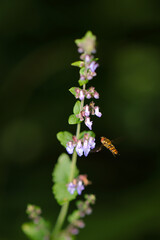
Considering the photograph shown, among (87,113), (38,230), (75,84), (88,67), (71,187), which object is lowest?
(38,230)

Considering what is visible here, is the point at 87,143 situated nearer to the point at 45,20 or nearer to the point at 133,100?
the point at 133,100

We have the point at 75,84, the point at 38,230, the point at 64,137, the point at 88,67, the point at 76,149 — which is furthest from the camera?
the point at 75,84

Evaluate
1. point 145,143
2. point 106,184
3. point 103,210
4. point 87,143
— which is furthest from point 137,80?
point 87,143

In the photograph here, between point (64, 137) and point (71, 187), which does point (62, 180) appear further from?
point (64, 137)

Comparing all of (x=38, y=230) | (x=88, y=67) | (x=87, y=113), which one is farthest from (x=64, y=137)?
(x=38, y=230)

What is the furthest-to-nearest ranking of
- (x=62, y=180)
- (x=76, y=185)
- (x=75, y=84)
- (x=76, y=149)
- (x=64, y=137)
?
(x=75, y=84) < (x=62, y=180) < (x=76, y=185) < (x=64, y=137) < (x=76, y=149)

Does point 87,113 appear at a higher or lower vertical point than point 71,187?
higher

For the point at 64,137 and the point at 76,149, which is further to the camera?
the point at 64,137

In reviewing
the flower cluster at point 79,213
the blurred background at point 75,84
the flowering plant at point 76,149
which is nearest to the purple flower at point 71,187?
the flowering plant at point 76,149
